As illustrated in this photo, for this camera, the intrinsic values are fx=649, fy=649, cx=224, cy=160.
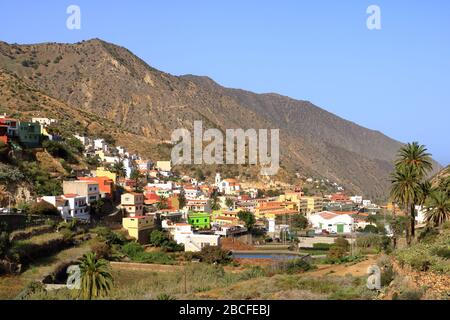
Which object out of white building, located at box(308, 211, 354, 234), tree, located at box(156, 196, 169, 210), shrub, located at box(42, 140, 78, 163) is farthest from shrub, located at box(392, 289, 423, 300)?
white building, located at box(308, 211, 354, 234)

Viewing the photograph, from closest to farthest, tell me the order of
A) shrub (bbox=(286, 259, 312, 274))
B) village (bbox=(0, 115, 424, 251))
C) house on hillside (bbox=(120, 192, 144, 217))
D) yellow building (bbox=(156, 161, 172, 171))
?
shrub (bbox=(286, 259, 312, 274))
village (bbox=(0, 115, 424, 251))
house on hillside (bbox=(120, 192, 144, 217))
yellow building (bbox=(156, 161, 172, 171))

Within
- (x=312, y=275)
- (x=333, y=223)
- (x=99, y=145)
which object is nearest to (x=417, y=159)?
(x=312, y=275)

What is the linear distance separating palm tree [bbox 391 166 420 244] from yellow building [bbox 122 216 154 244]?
917 inches

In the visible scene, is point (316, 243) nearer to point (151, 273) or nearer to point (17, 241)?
point (151, 273)

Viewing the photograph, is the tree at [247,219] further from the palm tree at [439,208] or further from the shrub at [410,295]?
the shrub at [410,295]

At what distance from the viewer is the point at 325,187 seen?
121 m

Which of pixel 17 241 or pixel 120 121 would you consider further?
pixel 120 121

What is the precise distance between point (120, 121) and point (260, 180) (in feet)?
119

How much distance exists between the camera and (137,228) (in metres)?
47.6

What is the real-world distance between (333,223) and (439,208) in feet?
129

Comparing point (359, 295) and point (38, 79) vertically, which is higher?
point (38, 79)

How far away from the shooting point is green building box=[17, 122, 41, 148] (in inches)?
2121

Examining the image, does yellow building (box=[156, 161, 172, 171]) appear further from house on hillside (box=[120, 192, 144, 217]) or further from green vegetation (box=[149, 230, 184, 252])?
green vegetation (box=[149, 230, 184, 252])
